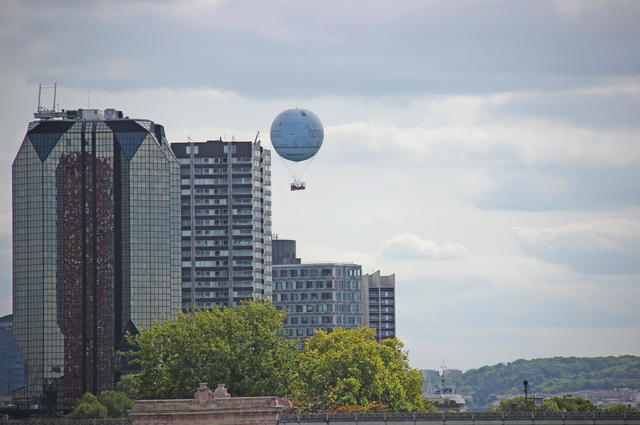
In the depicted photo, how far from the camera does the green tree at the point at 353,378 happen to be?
175750 mm

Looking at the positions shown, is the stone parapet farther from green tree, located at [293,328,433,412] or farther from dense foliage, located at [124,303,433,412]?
green tree, located at [293,328,433,412]

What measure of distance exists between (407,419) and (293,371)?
2256 centimetres

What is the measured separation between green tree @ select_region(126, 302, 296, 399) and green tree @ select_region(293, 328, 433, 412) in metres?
20.4

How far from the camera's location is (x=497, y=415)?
129 meters

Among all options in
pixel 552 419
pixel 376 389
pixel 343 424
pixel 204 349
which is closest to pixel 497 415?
pixel 552 419

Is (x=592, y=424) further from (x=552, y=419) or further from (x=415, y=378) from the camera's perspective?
(x=415, y=378)

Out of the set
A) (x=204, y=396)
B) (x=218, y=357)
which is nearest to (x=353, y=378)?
(x=218, y=357)

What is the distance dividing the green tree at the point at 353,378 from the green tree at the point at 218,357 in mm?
20373

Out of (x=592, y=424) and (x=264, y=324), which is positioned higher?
(x=264, y=324)

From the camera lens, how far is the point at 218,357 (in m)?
143

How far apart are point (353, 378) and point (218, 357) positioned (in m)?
39.7

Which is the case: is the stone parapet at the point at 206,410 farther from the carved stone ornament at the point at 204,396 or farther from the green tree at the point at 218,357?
the green tree at the point at 218,357

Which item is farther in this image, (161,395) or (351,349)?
(351,349)

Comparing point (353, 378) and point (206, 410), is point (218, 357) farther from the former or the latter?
point (353, 378)
